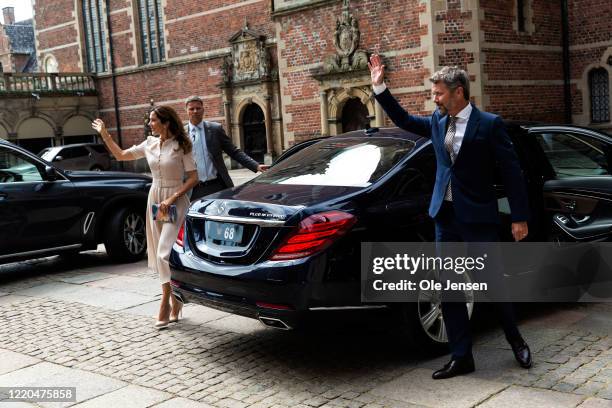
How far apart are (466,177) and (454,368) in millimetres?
1196

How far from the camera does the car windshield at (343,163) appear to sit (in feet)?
16.8

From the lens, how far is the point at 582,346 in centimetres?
502

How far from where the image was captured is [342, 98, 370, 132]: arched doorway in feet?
69.4

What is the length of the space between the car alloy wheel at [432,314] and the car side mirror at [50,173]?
5733 millimetres

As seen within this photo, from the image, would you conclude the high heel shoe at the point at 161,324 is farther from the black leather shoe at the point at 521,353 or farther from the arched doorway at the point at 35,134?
the arched doorway at the point at 35,134

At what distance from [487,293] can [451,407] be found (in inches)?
40.1

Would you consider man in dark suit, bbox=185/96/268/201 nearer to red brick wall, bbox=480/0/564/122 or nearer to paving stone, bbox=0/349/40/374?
paving stone, bbox=0/349/40/374

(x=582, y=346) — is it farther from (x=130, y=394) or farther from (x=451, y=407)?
(x=130, y=394)

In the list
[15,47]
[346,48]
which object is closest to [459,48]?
[346,48]

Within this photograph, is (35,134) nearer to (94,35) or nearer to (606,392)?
(94,35)

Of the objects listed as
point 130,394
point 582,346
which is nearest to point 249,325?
point 130,394

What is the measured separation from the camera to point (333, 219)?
4574 mm

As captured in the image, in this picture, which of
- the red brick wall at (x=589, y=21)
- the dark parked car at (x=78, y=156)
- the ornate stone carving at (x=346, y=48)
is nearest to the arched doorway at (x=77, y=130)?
the dark parked car at (x=78, y=156)

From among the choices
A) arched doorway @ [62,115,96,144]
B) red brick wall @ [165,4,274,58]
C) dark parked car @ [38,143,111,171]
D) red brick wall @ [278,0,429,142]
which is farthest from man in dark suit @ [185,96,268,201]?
arched doorway @ [62,115,96,144]
